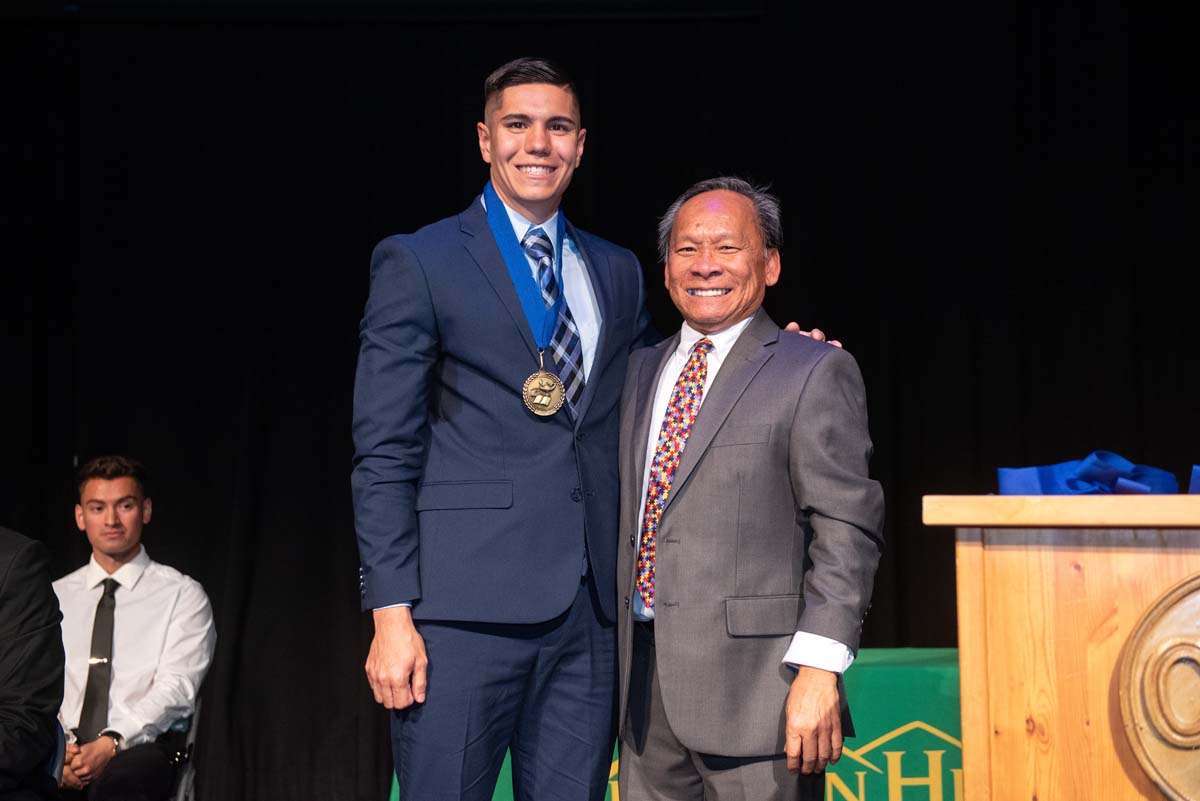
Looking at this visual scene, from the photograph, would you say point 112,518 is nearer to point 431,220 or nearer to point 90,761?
point 90,761

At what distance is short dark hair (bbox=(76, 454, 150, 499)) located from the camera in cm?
402

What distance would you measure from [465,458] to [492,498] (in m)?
0.09

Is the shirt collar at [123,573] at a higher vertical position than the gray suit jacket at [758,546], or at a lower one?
lower

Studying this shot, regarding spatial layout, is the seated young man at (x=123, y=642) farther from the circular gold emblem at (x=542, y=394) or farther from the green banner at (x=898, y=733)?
the circular gold emblem at (x=542, y=394)

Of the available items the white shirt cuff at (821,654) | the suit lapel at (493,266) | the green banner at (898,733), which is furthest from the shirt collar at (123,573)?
the white shirt cuff at (821,654)

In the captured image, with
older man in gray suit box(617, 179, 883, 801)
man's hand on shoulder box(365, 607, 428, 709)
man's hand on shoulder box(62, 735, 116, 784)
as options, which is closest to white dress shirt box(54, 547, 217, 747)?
man's hand on shoulder box(62, 735, 116, 784)

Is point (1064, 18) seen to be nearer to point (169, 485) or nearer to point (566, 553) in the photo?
point (566, 553)

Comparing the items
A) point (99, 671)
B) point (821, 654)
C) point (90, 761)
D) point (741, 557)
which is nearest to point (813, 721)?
point (821, 654)

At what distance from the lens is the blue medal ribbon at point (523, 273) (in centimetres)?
231

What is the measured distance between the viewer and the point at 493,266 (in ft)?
7.61

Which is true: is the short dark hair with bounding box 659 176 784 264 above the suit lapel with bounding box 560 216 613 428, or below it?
above

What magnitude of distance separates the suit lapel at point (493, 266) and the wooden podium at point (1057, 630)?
2.46 ft

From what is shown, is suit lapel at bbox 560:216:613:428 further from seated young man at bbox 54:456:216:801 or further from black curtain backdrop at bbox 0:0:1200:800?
black curtain backdrop at bbox 0:0:1200:800

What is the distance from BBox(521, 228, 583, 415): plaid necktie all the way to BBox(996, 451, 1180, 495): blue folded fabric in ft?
2.44
